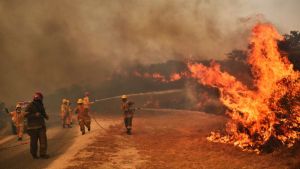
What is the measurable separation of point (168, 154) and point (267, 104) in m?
3.97

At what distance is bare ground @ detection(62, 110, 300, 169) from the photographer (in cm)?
928

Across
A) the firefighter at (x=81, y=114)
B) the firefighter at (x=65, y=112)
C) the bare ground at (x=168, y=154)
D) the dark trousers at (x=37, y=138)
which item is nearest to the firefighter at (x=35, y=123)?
the dark trousers at (x=37, y=138)

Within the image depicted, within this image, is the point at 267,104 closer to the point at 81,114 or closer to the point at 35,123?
the point at 35,123

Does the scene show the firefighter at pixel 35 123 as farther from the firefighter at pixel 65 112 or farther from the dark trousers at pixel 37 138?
the firefighter at pixel 65 112

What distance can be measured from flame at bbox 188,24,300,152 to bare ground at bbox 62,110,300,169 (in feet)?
2.29

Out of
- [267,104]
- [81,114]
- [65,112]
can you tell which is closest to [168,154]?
[267,104]

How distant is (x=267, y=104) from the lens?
35.7 feet

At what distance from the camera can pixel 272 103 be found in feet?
35.6

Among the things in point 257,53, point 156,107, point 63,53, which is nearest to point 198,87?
point 156,107

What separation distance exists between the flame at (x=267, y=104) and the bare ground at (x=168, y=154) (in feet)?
2.29

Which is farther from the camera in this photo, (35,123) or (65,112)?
(65,112)

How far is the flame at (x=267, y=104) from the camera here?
408 inches

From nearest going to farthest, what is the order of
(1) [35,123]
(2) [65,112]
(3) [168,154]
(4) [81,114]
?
(1) [35,123] → (3) [168,154] → (4) [81,114] → (2) [65,112]

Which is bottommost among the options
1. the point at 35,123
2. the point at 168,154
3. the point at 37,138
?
the point at 168,154
